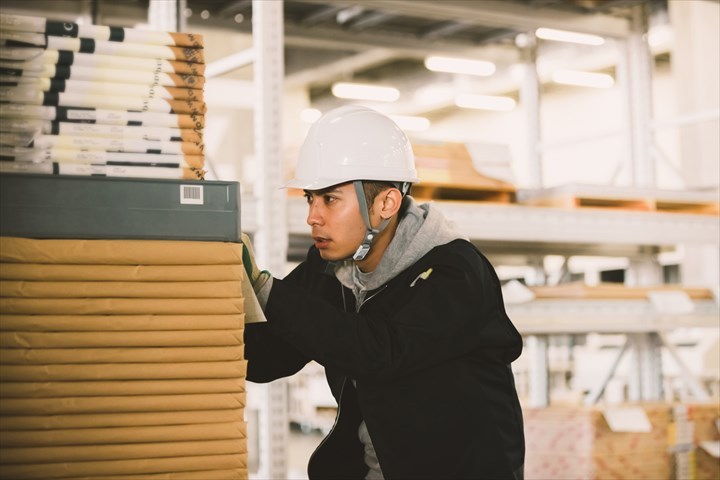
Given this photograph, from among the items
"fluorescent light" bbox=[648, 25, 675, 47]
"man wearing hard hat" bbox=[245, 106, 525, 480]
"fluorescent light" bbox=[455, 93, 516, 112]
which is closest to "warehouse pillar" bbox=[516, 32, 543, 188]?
"man wearing hard hat" bbox=[245, 106, 525, 480]

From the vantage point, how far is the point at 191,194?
75.9 inches

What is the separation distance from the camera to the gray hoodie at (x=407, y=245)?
254cm

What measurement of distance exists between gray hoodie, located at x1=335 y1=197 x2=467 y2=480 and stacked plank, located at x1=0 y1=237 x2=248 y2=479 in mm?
687

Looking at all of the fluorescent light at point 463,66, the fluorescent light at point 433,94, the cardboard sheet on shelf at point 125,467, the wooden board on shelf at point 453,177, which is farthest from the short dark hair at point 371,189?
the fluorescent light at point 433,94

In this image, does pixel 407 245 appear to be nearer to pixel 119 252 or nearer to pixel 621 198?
pixel 119 252

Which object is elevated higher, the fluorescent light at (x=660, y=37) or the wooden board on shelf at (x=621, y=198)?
the fluorescent light at (x=660, y=37)

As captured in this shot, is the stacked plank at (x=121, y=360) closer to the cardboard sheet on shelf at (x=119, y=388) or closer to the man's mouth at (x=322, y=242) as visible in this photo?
the cardboard sheet on shelf at (x=119, y=388)

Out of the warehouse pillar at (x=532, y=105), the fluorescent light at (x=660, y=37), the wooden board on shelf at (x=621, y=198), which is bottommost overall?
the wooden board on shelf at (x=621, y=198)

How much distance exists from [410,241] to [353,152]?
0.30 meters

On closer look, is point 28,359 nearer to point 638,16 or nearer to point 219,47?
point 638,16

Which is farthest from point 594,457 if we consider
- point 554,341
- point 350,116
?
point 554,341

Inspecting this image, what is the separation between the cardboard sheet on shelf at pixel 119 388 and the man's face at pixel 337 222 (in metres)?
0.67

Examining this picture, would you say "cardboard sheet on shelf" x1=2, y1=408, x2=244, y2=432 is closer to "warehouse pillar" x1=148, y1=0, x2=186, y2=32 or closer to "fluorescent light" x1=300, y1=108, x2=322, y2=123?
"warehouse pillar" x1=148, y1=0, x2=186, y2=32

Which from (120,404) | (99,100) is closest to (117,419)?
(120,404)
